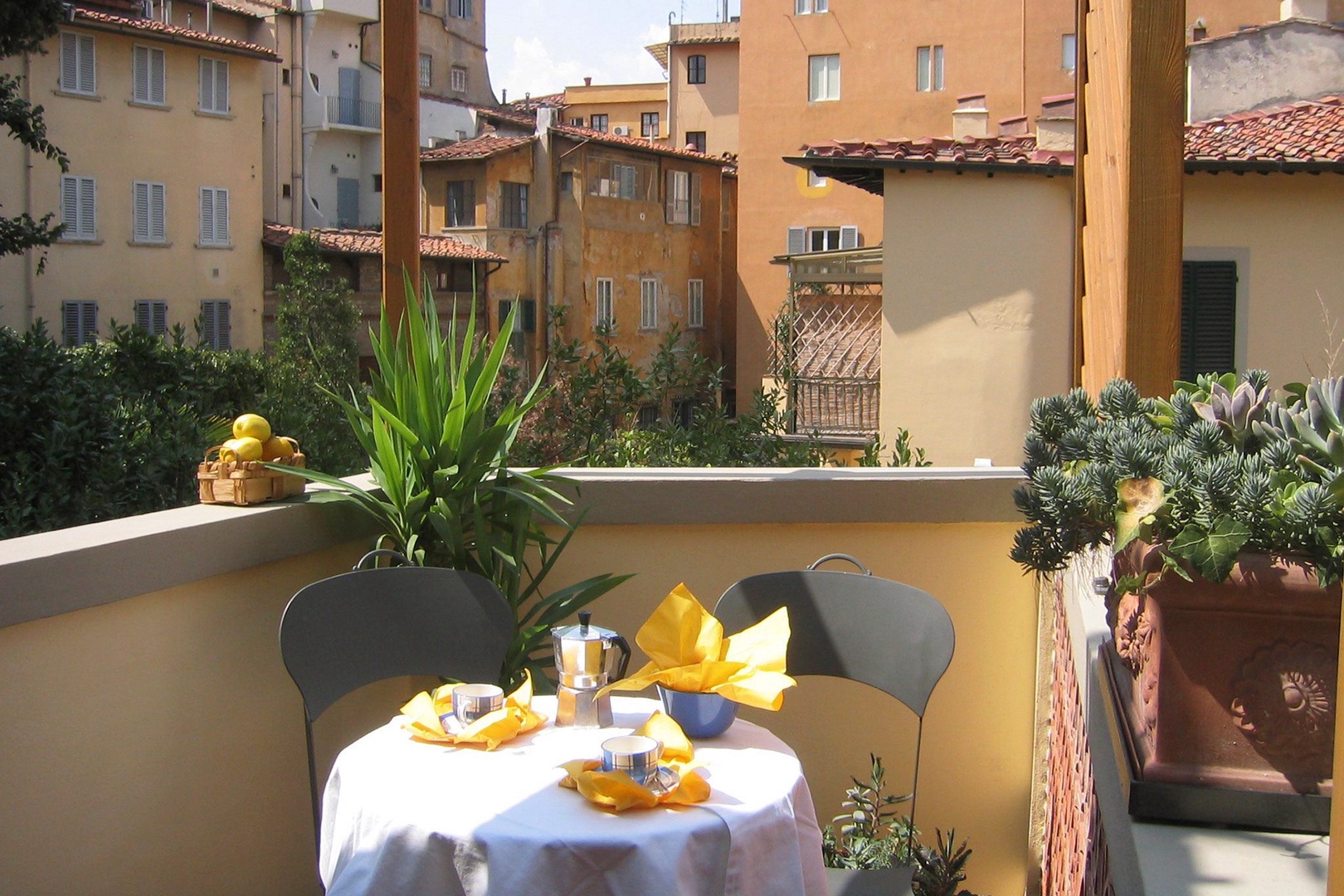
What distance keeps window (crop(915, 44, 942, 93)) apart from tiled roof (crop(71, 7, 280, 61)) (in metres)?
13.8

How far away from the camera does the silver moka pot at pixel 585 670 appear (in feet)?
6.72

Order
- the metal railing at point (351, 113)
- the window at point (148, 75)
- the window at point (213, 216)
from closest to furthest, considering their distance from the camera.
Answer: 1. the window at point (148, 75)
2. the window at point (213, 216)
3. the metal railing at point (351, 113)

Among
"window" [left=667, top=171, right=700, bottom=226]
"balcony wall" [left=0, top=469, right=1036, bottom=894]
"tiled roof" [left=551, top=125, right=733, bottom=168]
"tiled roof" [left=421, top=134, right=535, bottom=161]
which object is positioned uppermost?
"tiled roof" [left=551, top=125, right=733, bottom=168]

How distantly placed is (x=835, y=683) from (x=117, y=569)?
1.80m

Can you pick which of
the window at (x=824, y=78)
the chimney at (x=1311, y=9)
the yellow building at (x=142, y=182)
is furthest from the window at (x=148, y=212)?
the chimney at (x=1311, y=9)

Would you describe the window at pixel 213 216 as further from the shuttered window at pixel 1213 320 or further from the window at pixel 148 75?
the shuttered window at pixel 1213 320

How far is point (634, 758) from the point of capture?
1.76 metres

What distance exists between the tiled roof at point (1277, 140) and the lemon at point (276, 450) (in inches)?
356

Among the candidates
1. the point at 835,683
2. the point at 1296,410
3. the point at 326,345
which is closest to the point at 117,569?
the point at 835,683

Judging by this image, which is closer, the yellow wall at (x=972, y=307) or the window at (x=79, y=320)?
the yellow wall at (x=972, y=307)

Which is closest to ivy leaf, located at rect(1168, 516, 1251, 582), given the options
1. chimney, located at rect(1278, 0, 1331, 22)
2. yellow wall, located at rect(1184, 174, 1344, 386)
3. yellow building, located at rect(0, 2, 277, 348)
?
yellow wall, located at rect(1184, 174, 1344, 386)

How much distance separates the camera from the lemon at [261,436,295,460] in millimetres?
3062

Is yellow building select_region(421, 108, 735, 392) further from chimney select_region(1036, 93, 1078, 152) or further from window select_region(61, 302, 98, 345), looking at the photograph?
chimney select_region(1036, 93, 1078, 152)

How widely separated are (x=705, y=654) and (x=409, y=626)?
2.32 feet
